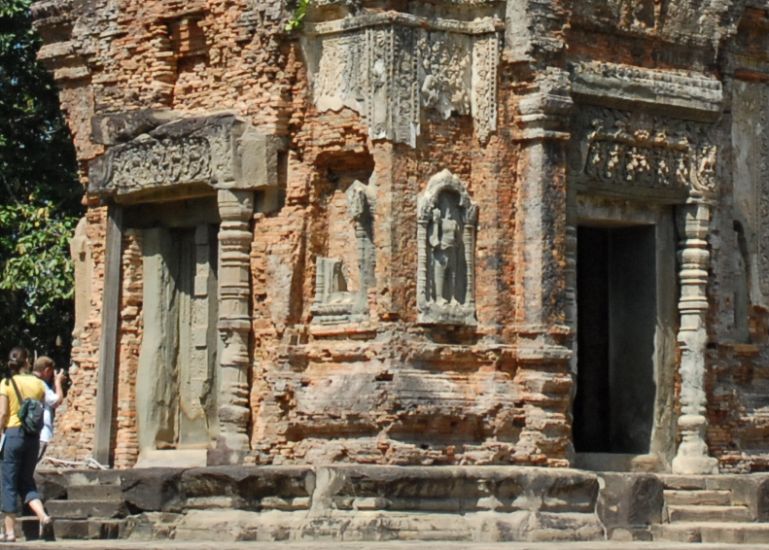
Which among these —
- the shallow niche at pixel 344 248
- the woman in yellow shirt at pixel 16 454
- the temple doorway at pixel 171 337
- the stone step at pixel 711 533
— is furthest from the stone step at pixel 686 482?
the woman in yellow shirt at pixel 16 454

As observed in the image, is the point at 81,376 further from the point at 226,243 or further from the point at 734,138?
the point at 734,138

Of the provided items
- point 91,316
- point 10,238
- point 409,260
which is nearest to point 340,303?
point 409,260

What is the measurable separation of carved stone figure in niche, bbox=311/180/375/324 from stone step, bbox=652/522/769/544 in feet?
10.8

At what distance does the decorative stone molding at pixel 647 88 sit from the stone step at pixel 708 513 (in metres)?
3.84

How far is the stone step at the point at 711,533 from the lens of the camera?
62.9ft

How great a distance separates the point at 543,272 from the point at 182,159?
3665 mm

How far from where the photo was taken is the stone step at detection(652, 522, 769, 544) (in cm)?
1917

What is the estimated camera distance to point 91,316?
72.0ft

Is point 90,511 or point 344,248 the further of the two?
point 90,511

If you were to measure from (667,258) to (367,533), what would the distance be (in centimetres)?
473

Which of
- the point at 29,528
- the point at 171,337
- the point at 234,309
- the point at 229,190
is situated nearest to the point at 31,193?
the point at 171,337

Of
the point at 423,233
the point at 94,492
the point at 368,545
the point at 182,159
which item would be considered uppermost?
the point at 182,159

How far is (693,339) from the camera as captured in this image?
20891mm

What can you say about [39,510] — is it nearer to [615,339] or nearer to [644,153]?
[615,339]
